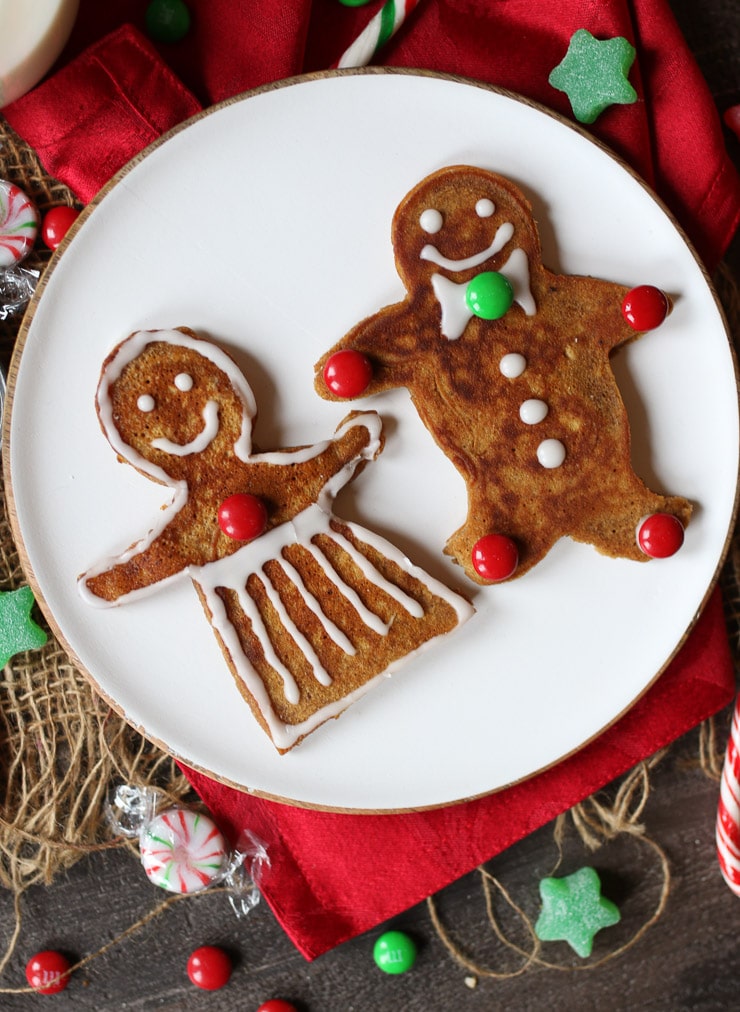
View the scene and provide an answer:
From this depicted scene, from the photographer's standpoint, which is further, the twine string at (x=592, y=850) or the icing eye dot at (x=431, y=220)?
the twine string at (x=592, y=850)

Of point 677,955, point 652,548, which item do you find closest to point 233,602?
point 652,548

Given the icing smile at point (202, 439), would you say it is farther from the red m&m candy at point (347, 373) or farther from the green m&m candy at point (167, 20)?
the green m&m candy at point (167, 20)

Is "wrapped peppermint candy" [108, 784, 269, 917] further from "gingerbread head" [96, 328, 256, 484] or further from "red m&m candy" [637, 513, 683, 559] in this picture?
"red m&m candy" [637, 513, 683, 559]

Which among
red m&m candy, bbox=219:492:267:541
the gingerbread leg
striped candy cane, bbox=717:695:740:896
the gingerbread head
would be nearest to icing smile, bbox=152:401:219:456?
the gingerbread head

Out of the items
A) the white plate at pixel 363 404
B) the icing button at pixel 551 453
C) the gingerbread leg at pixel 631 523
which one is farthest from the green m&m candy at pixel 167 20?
the gingerbread leg at pixel 631 523

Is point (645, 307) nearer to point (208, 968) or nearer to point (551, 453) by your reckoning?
point (551, 453)

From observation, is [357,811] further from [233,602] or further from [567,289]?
[567,289]
